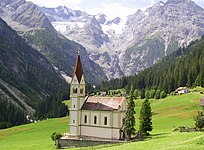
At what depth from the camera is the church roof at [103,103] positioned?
88.1m

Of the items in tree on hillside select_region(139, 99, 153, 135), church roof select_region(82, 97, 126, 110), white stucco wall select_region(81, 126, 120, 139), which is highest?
church roof select_region(82, 97, 126, 110)

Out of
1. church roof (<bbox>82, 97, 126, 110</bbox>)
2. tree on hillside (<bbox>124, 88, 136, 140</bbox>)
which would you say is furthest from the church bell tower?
tree on hillside (<bbox>124, 88, 136, 140</bbox>)

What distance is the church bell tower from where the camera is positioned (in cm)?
9194

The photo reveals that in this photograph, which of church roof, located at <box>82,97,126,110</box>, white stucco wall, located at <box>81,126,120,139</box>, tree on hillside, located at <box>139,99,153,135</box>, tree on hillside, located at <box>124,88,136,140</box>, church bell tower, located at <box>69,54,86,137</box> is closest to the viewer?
tree on hillside, located at <box>124,88,136,140</box>

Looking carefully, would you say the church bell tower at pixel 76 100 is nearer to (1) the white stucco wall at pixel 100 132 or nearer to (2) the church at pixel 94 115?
(2) the church at pixel 94 115

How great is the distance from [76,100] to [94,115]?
19.6 feet

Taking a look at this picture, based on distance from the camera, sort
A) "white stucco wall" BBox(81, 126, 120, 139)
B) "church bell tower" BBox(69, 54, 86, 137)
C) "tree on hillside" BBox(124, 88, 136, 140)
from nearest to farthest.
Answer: "tree on hillside" BBox(124, 88, 136, 140) < "white stucco wall" BBox(81, 126, 120, 139) < "church bell tower" BBox(69, 54, 86, 137)

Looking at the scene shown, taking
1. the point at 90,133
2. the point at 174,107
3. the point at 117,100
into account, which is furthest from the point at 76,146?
the point at 174,107

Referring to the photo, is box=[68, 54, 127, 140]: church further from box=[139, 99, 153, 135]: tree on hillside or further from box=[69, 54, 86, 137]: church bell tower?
box=[139, 99, 153, 135]: tree on hillside

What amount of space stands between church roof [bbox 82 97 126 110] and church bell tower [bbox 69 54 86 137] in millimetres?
1604

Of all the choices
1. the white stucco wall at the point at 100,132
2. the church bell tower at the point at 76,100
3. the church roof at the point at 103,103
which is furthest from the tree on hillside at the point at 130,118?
the church bell tower at the point at 76,100

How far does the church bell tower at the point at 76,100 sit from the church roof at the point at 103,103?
1604mm

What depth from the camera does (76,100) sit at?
92.5m

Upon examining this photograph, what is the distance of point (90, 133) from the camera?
9062cm
